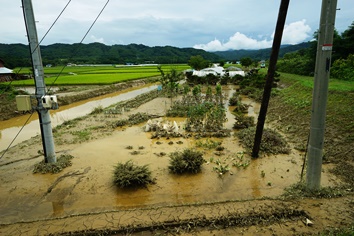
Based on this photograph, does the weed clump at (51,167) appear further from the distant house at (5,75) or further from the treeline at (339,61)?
the distant house at (5,75)

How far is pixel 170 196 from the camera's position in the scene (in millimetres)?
5172

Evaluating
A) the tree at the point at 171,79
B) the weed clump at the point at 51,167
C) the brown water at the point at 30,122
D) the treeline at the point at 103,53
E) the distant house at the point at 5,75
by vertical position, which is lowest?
the brown water at the point at 30,122

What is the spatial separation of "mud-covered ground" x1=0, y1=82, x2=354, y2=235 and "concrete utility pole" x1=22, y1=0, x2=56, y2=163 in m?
0.91

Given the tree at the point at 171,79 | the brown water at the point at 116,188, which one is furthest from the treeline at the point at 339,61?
the tree at the point at 171,79

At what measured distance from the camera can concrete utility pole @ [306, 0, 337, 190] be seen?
4.00m

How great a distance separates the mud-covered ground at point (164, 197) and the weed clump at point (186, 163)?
0.20 metres

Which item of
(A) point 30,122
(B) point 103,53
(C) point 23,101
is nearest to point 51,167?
(C) point 23,101

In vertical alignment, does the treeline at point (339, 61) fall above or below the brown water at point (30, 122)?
above

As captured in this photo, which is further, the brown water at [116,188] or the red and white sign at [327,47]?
the brown water at [116,188]

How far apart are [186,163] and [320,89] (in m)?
3.69

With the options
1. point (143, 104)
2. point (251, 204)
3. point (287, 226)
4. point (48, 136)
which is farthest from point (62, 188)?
point (143, 104)

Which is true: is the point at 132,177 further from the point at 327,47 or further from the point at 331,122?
the point at 331,122

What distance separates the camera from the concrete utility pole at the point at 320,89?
400cm

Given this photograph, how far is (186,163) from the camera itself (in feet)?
20.4
